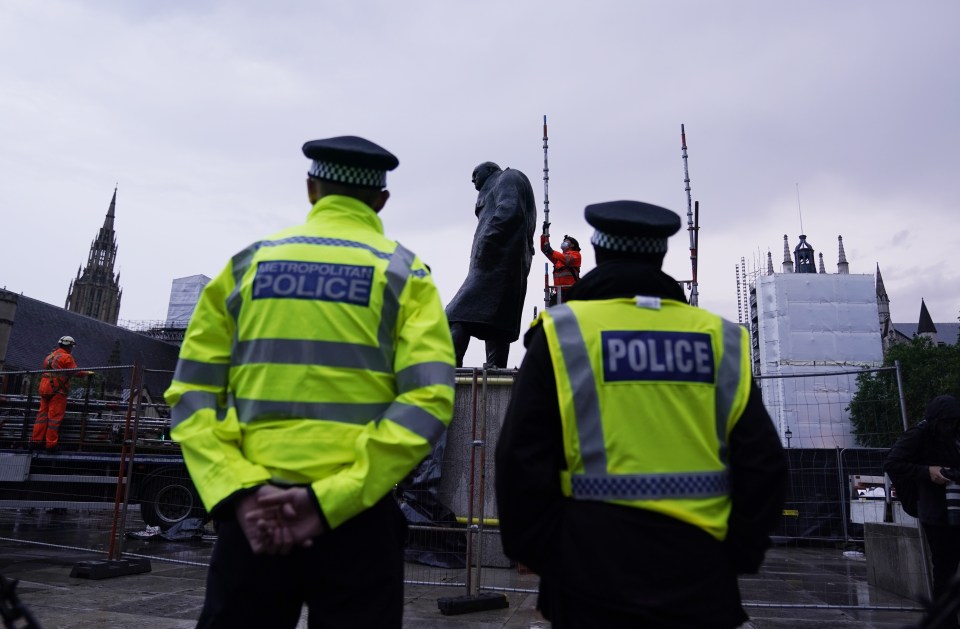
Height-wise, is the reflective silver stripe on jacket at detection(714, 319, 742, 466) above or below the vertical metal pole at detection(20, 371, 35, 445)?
below

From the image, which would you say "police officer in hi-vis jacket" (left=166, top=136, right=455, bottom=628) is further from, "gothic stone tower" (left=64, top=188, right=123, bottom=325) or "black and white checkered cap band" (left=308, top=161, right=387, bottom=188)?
"gothic stone tower" (left=64, top=188, right=123, bottom=325)

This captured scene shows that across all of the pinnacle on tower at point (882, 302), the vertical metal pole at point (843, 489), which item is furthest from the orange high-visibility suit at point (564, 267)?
the pinnacle on tower at point (882, 302)

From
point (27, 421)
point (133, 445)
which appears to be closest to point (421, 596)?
point (133, 445)

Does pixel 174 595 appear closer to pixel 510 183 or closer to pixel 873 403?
pixel 510 183

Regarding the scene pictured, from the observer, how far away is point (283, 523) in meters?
1.72

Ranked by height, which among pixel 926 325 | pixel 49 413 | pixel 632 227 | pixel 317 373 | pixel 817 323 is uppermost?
pixel 926 325

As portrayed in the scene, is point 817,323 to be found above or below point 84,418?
above

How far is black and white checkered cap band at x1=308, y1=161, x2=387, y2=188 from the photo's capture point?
7.31ft

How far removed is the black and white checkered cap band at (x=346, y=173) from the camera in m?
2.23

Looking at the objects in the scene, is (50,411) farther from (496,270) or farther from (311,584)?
(311,584)

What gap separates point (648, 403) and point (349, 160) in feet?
3.82

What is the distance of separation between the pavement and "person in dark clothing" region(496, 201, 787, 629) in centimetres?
310

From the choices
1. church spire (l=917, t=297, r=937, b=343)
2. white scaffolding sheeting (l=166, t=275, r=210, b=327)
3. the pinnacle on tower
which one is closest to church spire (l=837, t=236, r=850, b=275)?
the pinnacle on tower

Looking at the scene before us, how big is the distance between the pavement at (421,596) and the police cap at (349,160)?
3092 mm
